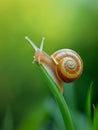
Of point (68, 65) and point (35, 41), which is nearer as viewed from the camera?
point (68, 65)

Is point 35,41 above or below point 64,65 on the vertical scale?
above

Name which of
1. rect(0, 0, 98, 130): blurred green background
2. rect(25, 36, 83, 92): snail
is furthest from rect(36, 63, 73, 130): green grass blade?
rect(0, 0, 98, 130): blurred green background

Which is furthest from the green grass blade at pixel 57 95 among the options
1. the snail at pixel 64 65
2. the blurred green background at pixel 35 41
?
the blurred green background at pixel 35 41

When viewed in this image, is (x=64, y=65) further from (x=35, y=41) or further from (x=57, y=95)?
(x=35, y=41)

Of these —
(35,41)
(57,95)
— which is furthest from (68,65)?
(35,41)

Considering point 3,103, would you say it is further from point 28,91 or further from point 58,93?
point 58,93

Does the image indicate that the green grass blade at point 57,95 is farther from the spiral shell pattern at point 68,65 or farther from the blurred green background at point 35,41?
the blurred green background at point 35,41
